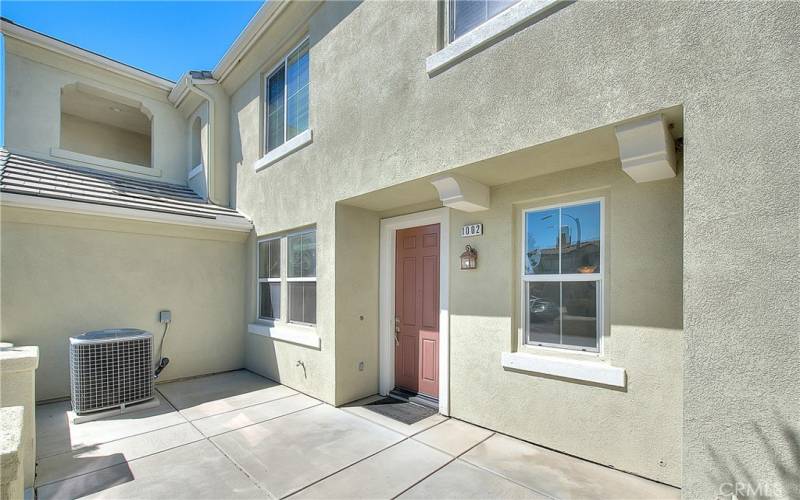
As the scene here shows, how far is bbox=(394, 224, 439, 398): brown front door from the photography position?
19.0 ft

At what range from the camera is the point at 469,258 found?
4.95m

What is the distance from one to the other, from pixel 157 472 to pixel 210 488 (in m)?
0.75

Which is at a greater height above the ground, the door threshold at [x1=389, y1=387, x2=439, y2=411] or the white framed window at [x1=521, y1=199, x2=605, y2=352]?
the white framed window at [x1=521, y1=199, x2=605, y2=352]

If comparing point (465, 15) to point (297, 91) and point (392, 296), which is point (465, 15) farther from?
point (392, 296)

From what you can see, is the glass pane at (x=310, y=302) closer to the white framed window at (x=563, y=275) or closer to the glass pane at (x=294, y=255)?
the glass pane at (x=294, y=255)

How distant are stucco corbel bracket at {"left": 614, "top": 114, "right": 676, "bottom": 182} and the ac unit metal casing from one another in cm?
693

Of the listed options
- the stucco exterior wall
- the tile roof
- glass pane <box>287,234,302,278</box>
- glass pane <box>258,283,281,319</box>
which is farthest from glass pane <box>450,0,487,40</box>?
the tile roof

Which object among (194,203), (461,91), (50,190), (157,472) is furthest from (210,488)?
(194,203)

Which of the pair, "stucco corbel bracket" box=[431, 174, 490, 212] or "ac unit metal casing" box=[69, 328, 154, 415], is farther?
"ac unit metal casing" box=[69, 328, 154, 415]

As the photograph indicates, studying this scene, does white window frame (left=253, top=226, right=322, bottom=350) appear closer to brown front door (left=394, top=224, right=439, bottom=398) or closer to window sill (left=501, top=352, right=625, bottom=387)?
brown front door (left=394, top=224, right=439, bottom=398)

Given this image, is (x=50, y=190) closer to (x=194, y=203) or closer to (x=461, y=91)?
(x=194, y=203)

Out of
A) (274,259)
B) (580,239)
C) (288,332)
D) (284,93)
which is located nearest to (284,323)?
(288,332)

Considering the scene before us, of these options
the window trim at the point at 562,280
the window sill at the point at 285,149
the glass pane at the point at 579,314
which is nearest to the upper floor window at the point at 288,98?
the window sill at the point at 285,149

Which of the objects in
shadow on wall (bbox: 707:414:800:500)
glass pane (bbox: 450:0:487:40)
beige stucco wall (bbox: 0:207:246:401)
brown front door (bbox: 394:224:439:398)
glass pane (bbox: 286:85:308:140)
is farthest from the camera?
glass pane (bbox: 286:85:308:140)
